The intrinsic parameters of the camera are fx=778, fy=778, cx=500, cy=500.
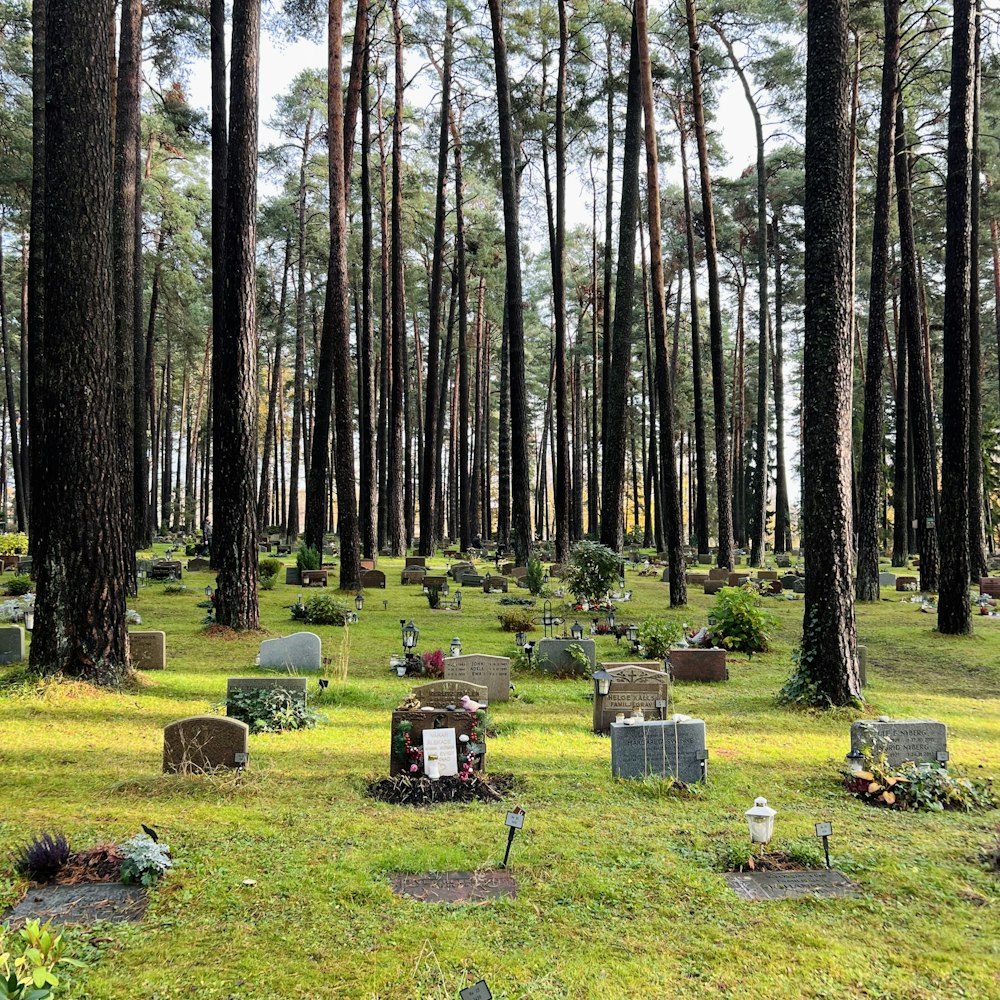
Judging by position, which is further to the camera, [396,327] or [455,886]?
[396,327]

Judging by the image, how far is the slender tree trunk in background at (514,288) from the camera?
67.2 feet

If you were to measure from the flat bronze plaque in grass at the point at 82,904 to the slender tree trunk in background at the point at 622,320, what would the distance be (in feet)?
52.2

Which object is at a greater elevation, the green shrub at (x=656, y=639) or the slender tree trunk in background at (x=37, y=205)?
the slender tree trunk in background at (x=37, y=205)

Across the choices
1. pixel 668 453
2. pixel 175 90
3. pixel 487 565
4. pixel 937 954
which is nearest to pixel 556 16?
pixel 175 90

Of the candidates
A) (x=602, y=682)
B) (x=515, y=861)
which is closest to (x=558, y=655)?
(x=602, y=682)

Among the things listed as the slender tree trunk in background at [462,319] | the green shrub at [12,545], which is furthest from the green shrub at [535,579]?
the green shrub at [12,545]

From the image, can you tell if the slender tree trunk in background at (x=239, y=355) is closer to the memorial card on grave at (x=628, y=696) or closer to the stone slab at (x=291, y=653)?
the stone slab at (x=291, y=653)

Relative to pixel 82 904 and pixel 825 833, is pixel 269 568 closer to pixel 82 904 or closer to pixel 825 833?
pixel 82 904

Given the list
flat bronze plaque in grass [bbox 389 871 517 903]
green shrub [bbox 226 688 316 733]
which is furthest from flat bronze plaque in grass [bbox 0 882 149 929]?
green shrub [bbox 226 688 316 733]

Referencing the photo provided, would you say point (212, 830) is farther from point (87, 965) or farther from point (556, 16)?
point (556, 16)

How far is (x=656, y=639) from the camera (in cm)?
1206

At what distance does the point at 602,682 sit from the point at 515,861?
3524mm

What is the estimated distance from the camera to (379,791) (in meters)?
6.41

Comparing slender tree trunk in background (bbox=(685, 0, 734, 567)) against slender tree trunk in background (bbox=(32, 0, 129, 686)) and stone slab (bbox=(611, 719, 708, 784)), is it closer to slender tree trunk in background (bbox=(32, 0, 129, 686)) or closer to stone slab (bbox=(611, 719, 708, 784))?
slender tree trunk in background (bbox=(32, 0, 129, 686))
